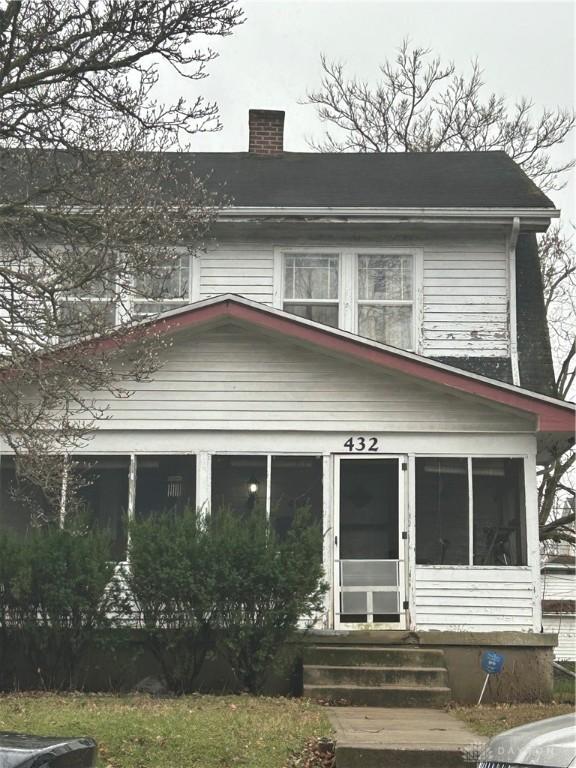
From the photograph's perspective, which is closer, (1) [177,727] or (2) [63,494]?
(1) [177,727]

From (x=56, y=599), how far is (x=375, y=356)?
480 centimetres

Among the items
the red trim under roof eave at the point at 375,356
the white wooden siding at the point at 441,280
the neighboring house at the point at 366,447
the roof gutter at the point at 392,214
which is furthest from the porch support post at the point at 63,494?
the roof gutter at the point at 392,214

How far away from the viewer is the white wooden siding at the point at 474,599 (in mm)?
14000

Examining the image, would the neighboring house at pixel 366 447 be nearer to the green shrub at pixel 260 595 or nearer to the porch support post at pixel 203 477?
the porch support post at pixel 203 477

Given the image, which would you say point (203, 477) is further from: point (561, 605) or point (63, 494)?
point (561, 605)

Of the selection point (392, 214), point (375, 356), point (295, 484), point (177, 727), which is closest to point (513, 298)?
point (392, 214)

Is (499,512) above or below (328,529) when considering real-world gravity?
above

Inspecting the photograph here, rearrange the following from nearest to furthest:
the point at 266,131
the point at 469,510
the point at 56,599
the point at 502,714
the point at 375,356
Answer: the point at 502,714, the point at 56,599, the point at 375,356, the point at 469,510, the point at 266,131

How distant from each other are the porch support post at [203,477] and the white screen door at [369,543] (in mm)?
1630

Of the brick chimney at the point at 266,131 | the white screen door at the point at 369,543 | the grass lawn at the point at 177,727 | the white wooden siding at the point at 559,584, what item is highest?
the brick chimney at the point at 266,131

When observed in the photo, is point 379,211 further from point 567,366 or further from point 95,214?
point 567,366

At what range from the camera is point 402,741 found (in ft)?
32.3

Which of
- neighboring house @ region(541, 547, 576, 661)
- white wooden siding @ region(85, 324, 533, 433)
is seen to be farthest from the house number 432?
neighboring house @ region(541, 547, 576, 661)

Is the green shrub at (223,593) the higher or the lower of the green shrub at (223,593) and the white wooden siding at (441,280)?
the lower
